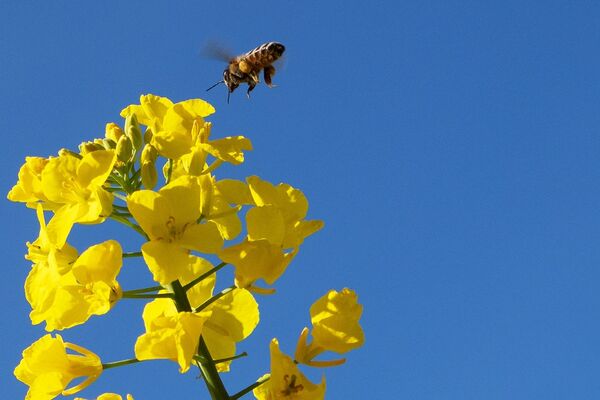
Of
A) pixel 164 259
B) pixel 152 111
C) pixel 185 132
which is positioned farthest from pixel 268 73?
pixel 164 259

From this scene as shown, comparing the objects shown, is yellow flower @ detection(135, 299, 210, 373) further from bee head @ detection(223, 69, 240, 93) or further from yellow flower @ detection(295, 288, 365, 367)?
bee head @ detection(223, 69, 240, 93)

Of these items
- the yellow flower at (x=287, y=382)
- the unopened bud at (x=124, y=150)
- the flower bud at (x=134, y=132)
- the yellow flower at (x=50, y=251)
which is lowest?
the yellow flower at (x=287, y=382)

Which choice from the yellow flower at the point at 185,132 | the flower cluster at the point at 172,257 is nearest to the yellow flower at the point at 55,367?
the flower cluster at the point at 172,257

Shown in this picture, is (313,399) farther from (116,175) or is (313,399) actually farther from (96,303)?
(116,175)

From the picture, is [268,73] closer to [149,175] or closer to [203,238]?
[149,175]

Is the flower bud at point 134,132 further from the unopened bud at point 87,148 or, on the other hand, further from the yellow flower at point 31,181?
the yellow flower at point 31,181
